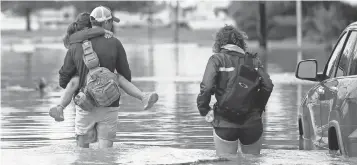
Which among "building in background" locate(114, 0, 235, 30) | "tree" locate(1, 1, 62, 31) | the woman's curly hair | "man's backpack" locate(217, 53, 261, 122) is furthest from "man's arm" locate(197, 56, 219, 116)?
"tree" locate(1, 1, 62, 31)

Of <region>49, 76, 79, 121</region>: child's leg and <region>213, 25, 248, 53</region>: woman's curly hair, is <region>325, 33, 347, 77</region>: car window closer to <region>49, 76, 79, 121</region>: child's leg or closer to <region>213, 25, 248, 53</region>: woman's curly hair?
<region>213, 25, 248, 53</region>: woman's curly hair

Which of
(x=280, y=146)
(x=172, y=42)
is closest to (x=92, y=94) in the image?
(x=280, y=146)

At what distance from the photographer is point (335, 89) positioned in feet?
34.5

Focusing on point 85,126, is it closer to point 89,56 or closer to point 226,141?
point 89,56

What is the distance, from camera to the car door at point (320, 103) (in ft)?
36.6

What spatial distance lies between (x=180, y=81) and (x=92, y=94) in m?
18.7

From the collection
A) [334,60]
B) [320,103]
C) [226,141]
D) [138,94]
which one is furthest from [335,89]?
[138,94]

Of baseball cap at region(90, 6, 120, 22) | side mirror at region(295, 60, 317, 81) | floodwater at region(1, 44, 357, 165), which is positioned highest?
baseball cap at region(90, 6, 120, 22)

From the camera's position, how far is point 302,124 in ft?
41.6

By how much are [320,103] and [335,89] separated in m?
0.77

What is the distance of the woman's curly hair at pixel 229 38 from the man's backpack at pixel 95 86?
1.12m

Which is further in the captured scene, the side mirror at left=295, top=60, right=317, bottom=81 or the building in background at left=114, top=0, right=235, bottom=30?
the building in background at left=114, top=0, right=235, bottom=30

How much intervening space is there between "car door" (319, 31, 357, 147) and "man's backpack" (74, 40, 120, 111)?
204cm

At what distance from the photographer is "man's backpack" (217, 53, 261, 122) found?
10.1m
